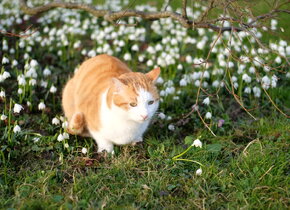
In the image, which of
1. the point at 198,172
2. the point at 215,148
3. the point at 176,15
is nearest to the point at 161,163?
the point at 198,172

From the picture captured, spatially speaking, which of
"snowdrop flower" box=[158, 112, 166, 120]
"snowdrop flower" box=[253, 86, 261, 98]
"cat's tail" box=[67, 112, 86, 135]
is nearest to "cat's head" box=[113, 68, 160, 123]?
"cat's tail" box=[67, 112, 86, 135]

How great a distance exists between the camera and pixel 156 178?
3.57 meters

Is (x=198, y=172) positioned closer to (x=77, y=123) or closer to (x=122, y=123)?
(x=122, y=123)

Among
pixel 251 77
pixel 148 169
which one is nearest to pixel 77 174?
pixel 148 169

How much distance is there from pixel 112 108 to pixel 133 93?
10.5 inches

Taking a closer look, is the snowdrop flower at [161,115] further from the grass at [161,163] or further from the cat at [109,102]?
the cat at [109,102]

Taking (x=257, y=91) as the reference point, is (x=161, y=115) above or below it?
below

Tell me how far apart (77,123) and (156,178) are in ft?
3.38

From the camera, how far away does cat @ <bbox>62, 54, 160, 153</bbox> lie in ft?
11.4

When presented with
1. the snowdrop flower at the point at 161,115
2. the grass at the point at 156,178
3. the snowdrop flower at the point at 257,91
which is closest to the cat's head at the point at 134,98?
the grass at the point at 156,178

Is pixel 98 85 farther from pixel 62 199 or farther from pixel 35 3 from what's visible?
pixel 35 3

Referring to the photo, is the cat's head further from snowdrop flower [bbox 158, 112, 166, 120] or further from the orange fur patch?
snowdrop flower [bbox 158, 112, 166, 120]

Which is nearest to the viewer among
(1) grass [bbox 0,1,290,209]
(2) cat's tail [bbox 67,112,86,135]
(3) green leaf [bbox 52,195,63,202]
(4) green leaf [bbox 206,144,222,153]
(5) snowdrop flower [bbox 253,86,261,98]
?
(3) green leaf [bbox 52,195,63,202]

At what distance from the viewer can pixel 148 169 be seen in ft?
11.9
